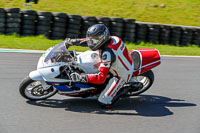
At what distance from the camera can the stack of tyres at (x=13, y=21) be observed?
38.9ft

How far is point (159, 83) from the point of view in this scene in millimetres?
7652

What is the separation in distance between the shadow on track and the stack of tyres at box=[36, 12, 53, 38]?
21.6 feet

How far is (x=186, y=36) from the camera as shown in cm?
1410

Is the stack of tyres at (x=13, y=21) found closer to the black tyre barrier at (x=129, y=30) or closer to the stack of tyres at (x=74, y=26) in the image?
the stack of tyres at (x=74, y=26)

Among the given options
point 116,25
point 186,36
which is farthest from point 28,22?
point 186,36

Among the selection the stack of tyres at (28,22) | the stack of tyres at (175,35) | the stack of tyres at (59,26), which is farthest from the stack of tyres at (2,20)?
the stack of tyres at (175,35)

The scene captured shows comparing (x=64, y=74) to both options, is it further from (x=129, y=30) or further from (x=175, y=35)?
(x=175, y=35)

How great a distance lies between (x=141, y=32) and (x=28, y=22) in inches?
176

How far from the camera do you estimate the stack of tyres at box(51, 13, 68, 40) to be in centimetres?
1221

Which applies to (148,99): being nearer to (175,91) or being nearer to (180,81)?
(175,91)

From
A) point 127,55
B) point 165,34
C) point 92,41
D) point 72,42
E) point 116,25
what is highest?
point 92,41

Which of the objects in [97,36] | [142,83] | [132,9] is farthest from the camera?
[132,9]

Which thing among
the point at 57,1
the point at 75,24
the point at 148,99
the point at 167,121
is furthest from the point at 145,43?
the point at 167,121

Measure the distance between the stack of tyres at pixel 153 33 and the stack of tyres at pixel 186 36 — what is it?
43.6 inches
